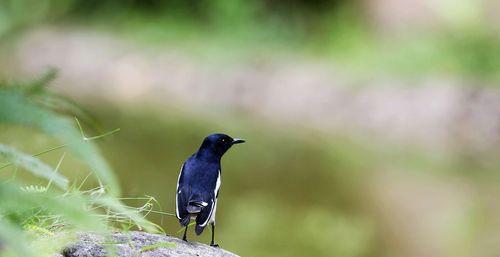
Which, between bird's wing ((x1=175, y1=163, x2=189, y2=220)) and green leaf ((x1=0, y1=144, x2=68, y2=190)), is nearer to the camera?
green leaf ((x1=0, y1=144, x2=68, y2=190))

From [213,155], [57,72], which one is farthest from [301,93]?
[57,72]

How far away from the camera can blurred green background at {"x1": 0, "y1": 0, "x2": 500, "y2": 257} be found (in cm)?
1069

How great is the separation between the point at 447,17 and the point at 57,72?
16.7 m

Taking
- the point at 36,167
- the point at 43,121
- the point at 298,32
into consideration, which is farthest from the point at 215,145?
the point at 298,32

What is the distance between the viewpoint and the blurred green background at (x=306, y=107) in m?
10.7

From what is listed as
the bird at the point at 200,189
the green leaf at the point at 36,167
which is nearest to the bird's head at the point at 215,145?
the bird at the point at 200,189

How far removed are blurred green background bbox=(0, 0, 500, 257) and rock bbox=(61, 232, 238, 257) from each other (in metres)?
4.10

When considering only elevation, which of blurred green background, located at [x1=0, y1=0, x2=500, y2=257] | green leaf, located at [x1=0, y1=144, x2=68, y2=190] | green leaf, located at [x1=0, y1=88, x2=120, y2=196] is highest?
green leaf, located at [x1=0, y1=88, x2=120, y2=196]

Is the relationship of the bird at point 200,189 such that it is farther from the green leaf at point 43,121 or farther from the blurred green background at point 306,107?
the blurred green background at point 306,107

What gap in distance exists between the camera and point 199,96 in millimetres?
18078

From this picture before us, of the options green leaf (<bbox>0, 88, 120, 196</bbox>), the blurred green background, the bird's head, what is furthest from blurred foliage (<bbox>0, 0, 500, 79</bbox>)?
green leaf (<bbox>0, 88, 120, 196</bbox>)

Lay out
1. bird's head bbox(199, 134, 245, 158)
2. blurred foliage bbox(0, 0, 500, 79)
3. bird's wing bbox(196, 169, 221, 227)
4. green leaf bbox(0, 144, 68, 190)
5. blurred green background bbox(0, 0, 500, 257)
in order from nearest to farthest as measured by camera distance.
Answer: green leaf bbox(0, 144, 68, 190) → bird's wing bbox(196, 169, 221, 227) → bird's head bbox(199, 134, 245, 158) → blurred green background bbox(0, 0, 500, 257) → blurred foliage bbox(0, 0, 500, 79)

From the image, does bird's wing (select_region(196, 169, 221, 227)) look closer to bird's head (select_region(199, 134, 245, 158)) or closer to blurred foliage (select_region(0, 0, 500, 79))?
bird's head (select_region(199, 134, 245, 158))

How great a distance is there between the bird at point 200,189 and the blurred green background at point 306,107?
2.78m
